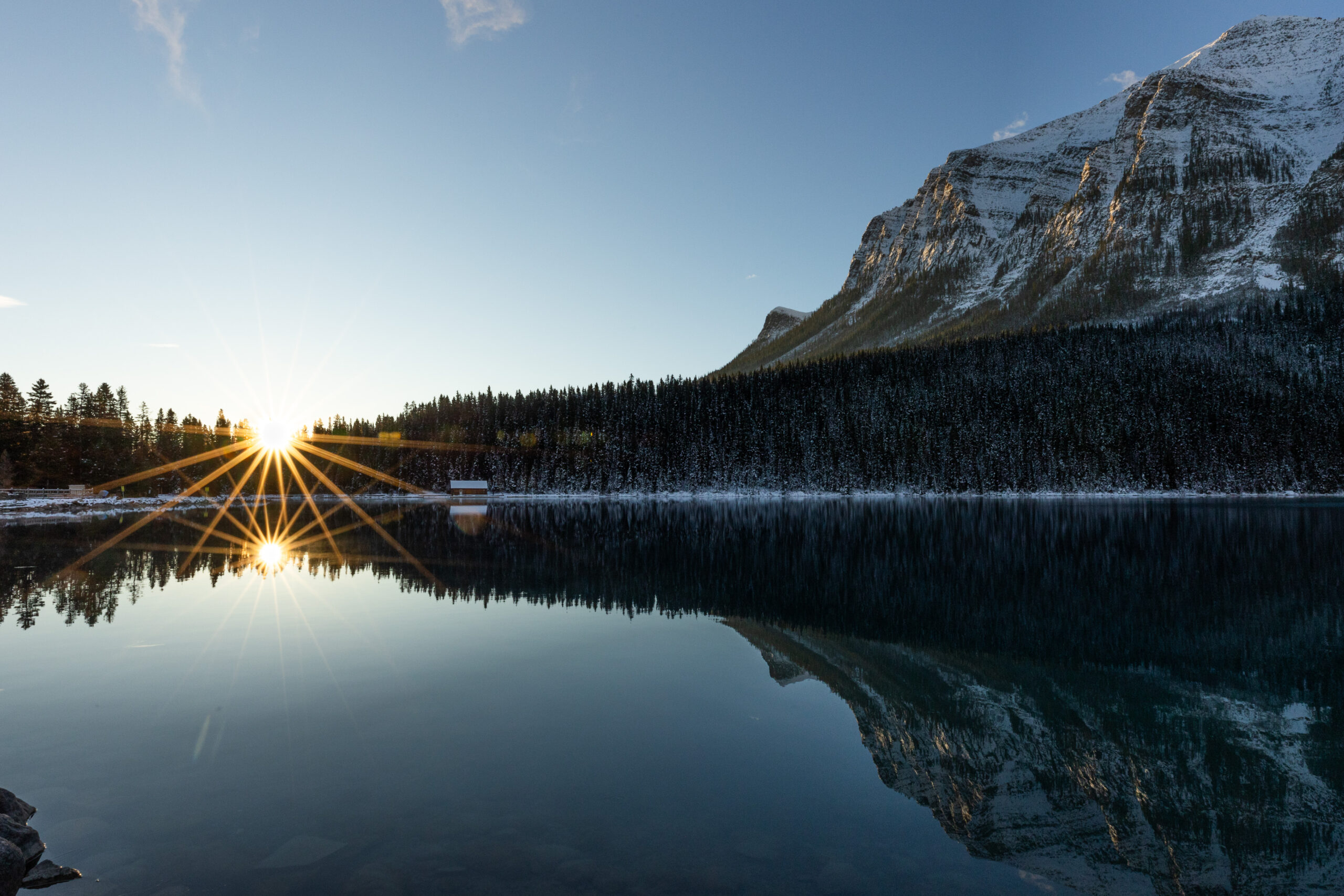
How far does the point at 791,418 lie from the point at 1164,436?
252ft

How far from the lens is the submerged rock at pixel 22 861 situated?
7098 mm

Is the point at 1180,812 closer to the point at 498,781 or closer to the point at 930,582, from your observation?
the point at 498,781

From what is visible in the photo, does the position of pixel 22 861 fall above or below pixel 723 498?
above

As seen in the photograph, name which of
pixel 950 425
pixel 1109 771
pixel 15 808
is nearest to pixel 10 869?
pixel 15 808

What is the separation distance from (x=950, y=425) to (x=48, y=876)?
543ft

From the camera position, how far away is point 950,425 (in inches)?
6181

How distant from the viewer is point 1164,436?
14325cm

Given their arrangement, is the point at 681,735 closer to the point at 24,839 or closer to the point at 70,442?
the point at 24,839

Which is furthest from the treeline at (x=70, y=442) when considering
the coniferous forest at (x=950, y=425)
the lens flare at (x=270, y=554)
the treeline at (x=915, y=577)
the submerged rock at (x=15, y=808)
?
the submerged rock at (x=15, y=808)

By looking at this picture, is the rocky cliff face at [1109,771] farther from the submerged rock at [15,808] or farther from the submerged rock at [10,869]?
the submerged rock at [15,808]

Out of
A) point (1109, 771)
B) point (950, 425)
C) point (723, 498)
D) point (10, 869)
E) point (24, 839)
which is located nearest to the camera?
point (10, 869)

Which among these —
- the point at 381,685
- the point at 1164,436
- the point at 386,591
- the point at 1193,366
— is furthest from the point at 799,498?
the point at 381,685

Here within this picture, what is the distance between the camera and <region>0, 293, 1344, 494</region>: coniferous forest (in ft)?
459

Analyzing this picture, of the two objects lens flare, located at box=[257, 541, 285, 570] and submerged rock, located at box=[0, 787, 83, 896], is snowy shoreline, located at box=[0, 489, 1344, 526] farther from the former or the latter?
submerged rock, located at box=[0, 787, 83, 896]
